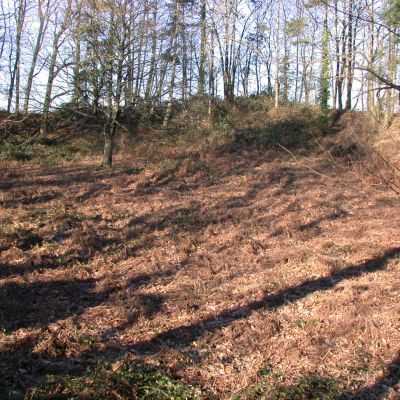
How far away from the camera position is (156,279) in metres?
8.58

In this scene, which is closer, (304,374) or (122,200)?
(304,374)

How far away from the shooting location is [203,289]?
316 inches

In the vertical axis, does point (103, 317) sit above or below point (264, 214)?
below

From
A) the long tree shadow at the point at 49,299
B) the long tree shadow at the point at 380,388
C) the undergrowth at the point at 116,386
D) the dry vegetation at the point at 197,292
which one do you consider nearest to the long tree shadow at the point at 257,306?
the dry vegetation at the point at 197,292

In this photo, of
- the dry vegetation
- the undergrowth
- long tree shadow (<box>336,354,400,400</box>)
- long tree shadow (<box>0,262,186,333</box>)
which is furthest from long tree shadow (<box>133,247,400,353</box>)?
long tree shadow (<box>336,354,400,400</box>)

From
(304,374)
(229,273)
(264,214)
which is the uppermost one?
(264,214)

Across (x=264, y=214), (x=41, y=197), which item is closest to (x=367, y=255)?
(x=264, y=214)

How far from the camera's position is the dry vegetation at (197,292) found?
5383 mm

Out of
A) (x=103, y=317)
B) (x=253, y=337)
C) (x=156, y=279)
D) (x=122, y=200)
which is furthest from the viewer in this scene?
(x=122, y=200)

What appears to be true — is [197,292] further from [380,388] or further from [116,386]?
[380,388]

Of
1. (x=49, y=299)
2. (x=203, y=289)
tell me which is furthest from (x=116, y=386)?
(x=203, y=289)

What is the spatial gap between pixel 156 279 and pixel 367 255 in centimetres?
443

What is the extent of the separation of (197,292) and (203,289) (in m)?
0.14

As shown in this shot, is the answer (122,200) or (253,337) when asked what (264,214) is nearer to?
(122,200)
